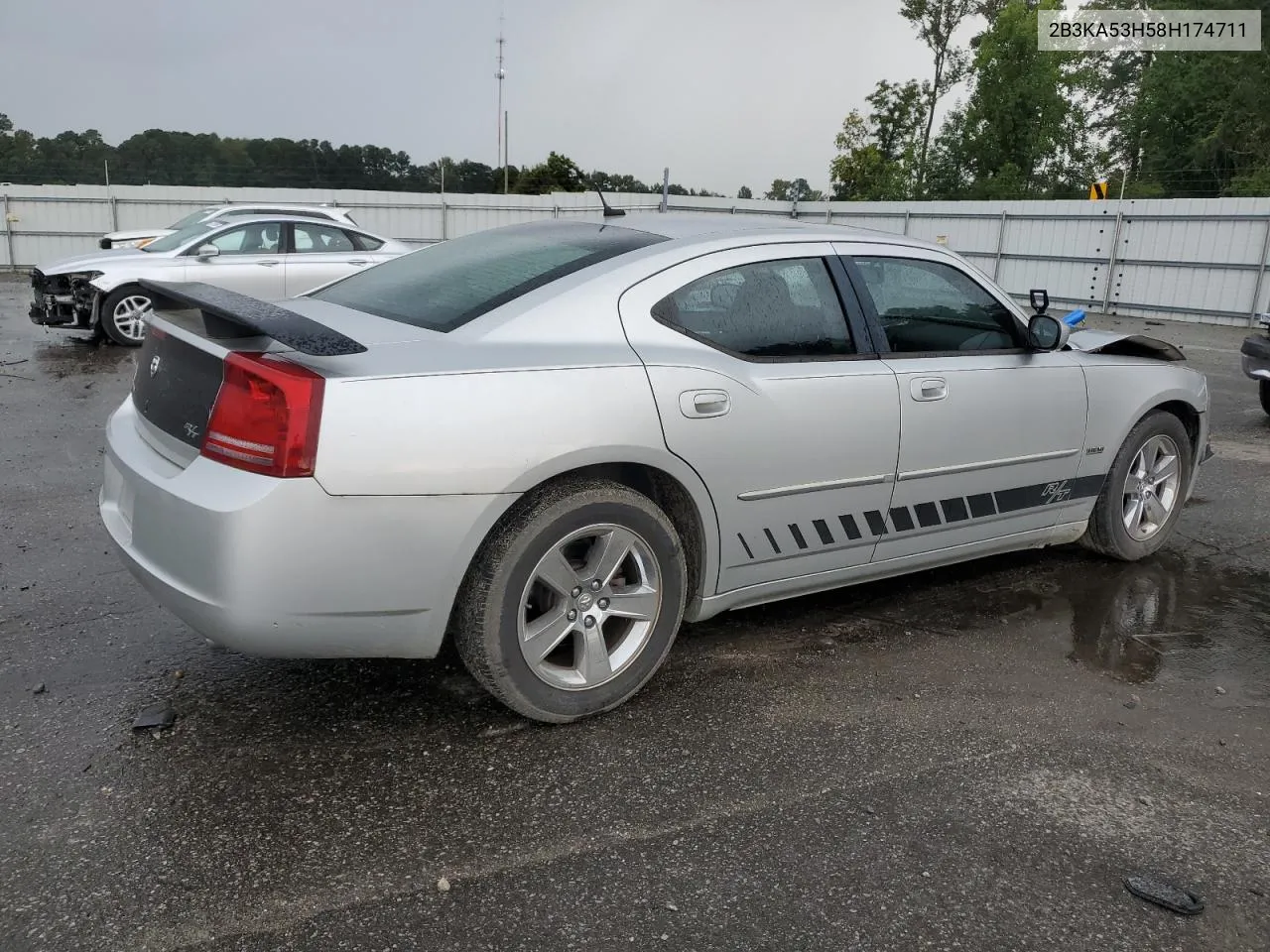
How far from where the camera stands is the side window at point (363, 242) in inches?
503

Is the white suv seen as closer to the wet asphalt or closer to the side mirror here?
the wet asphalt

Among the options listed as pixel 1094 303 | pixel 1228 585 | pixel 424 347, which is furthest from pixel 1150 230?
pixel 424 347

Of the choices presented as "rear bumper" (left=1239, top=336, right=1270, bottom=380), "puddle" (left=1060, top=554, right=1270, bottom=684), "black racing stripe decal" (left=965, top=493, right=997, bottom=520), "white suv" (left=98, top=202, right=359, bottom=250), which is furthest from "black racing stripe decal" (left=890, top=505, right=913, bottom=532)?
"white suv" (left=98, top=202, right=359, bottom=250)

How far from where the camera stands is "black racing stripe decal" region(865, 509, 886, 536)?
3.79m

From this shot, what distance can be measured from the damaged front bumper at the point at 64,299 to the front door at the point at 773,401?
1036 cm

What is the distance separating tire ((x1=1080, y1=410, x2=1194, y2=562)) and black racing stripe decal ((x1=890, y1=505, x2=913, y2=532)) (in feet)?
4.54

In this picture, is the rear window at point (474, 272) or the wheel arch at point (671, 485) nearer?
the wheel arch at point (671, 485)

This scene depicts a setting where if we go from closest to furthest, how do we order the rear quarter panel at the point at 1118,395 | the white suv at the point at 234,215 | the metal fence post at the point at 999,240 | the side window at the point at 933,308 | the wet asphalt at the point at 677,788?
the wet asphalt at the point at 677,788
the side window at the point at 933,308
the rear quarter panel at the point at 1118,395
the white suv at the point at 234,215
the metal fence post at the point at 999,240

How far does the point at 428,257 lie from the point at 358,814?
219 centimetres

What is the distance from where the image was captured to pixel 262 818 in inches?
104

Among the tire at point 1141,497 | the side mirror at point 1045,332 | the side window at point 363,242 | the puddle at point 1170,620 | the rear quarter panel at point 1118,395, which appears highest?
the side window at point 363,242

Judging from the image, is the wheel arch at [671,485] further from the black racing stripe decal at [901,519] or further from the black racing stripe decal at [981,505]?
the black racing stripe decal at [981,505]

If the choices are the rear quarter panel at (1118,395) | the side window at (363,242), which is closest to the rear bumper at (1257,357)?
the rear quarter panel at (1118,395)

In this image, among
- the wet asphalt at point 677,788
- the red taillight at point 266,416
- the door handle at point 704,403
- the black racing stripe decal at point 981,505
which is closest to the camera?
the wet asphalt at point 677,788
